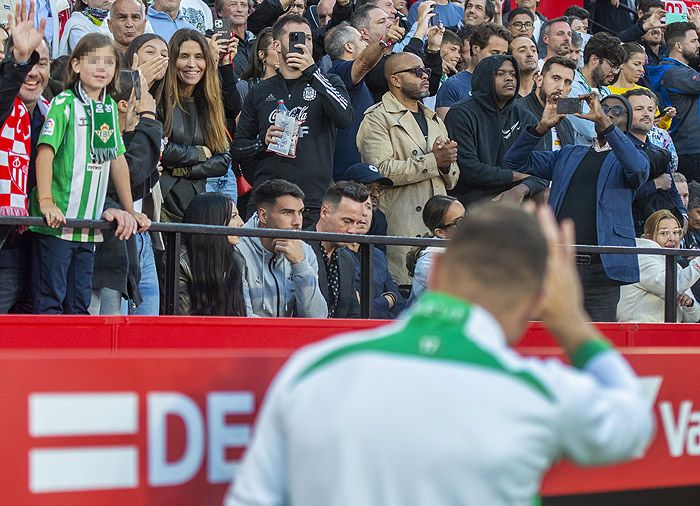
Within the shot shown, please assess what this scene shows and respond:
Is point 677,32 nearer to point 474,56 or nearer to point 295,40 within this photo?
point 474,56

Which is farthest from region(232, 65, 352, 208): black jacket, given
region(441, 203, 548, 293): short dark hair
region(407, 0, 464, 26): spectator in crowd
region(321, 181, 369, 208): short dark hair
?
region(441, 203, 548, 293): short dark hair

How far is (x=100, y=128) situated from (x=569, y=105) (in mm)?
3844

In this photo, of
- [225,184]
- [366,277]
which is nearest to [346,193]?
[366,277]

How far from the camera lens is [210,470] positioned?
3.54m

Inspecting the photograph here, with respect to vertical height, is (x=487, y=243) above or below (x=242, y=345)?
above

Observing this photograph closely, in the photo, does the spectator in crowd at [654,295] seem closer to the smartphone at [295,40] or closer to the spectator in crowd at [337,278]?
the spectator in crowd at [337,278]

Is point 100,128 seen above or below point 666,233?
above

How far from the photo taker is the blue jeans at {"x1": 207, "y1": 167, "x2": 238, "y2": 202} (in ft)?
30.0

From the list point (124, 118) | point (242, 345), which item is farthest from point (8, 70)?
point (242, 345)

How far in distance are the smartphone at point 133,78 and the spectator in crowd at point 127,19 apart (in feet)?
7.49

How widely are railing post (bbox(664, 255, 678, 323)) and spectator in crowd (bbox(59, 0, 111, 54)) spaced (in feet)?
15.1

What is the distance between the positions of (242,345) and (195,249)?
616 mm

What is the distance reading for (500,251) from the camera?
8.70 feet

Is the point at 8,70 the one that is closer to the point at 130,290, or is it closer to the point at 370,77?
the point at 130,290
